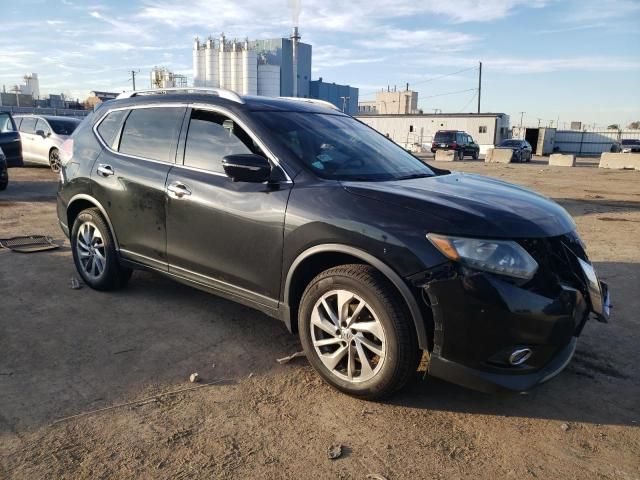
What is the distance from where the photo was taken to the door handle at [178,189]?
3779 mm

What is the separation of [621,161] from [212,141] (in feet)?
95.4

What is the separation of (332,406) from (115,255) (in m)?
2.56

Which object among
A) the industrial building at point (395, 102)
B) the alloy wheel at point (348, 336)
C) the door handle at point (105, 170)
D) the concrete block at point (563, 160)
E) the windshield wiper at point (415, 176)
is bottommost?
the concrete block at point (563, 160)

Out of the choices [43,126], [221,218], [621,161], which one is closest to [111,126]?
[221,218]

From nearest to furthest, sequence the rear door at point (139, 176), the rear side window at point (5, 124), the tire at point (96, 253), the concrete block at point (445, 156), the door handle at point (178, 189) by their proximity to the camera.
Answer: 1. the door handle at point (178, 189)
2. the rear door at point (139, 176)
3. the tire at point (96, 253)
4. the rear side window at point (5, 124)
5. the concrete block at point (445, 156)

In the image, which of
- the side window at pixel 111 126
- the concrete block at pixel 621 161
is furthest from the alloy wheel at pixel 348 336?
the concrete block at pixel 621 161

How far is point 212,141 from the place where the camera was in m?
3.81

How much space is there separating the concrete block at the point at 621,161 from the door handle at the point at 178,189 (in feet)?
93.1

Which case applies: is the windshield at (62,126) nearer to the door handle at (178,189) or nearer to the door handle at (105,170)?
the door handle at (105,170)

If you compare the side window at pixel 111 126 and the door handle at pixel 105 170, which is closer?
the door handle at pixel 105 170

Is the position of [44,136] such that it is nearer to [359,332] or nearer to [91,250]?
[91,250]

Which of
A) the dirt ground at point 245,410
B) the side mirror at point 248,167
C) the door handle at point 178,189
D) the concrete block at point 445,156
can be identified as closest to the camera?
the dirt ground at point 245,410

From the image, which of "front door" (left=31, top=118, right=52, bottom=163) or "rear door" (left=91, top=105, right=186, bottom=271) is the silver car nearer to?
"front door" (left=31, top=118, right=52, bottom=163)

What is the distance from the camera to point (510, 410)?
9.78 ft
